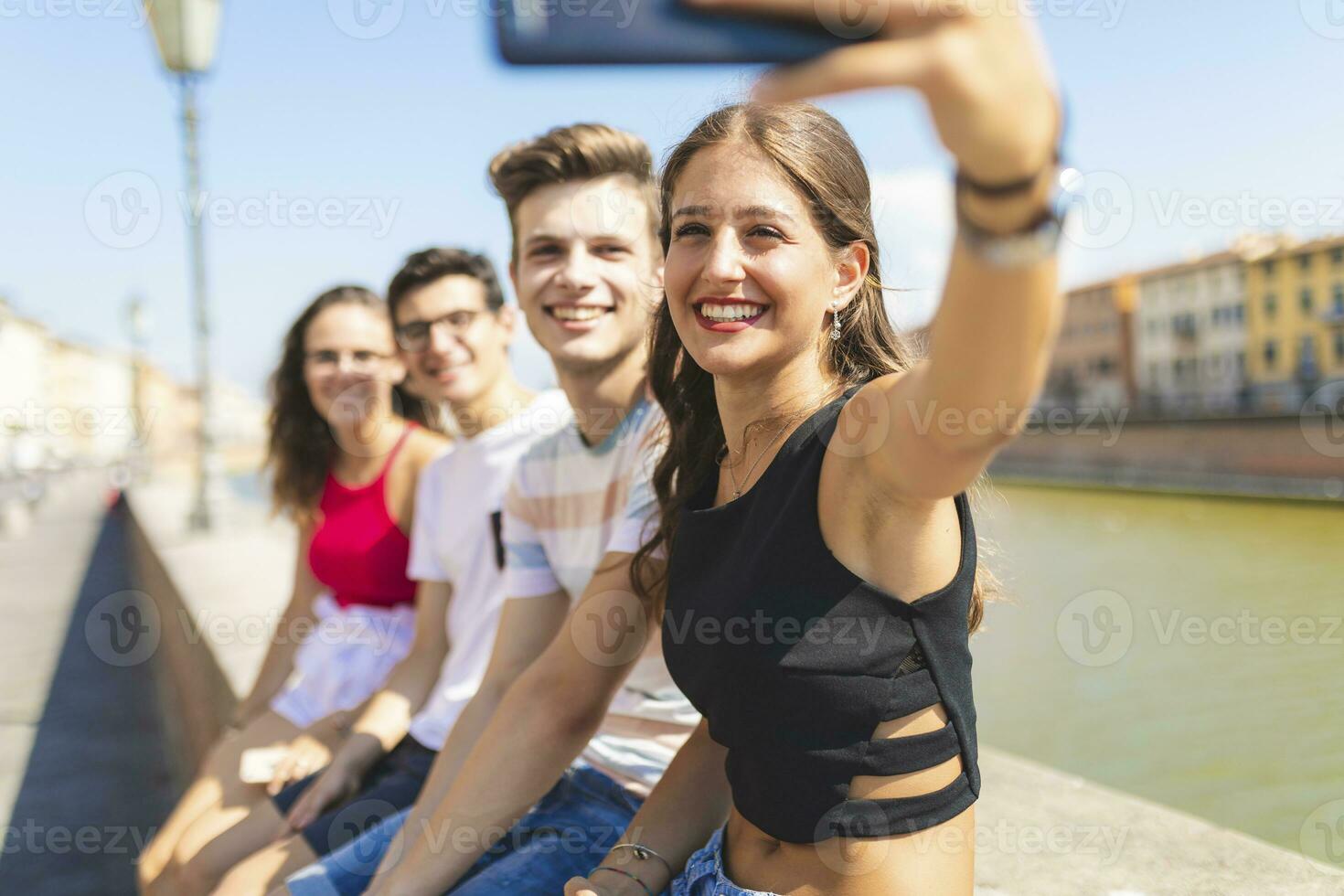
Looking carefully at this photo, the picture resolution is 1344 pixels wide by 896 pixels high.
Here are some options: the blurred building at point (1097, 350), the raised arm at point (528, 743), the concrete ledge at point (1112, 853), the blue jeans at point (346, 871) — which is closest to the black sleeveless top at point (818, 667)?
the raised arm at point (528, 743)

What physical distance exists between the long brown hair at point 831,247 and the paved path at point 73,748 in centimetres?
291

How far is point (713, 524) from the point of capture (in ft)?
4.99

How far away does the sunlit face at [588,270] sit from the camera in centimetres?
242

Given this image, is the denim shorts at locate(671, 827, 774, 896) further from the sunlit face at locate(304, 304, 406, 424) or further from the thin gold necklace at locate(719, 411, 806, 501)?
the sunlit face at locate(304, 304, 406, 424)

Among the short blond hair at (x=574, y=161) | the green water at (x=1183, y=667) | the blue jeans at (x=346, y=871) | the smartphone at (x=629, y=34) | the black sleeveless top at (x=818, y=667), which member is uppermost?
the short blond hair at (x=574, y=161)

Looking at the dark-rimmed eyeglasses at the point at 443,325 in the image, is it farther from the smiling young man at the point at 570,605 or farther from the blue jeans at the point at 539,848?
the blue jeans at the point at 539,848

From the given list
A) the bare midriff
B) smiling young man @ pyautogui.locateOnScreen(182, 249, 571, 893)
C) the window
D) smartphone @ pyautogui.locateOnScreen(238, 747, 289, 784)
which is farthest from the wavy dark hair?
the window

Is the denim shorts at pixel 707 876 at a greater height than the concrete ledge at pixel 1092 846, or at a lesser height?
greater

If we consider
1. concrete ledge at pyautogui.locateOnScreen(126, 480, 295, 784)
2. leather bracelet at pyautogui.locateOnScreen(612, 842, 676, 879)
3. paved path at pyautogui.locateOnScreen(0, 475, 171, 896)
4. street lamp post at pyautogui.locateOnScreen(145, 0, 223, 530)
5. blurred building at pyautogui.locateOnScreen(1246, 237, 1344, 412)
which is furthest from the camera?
Answer: blurred building at pyautogui.locateOnScreen(1246, 237, 1344, 412)

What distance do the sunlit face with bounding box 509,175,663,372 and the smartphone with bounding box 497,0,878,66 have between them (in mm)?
1718

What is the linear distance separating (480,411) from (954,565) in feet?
6.84

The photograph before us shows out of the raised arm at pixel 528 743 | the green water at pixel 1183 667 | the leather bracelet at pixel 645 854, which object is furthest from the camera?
the green water at pixel 1183 667

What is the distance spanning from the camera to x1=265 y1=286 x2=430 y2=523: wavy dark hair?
363cm

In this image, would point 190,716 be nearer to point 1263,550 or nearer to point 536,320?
point 536,320
